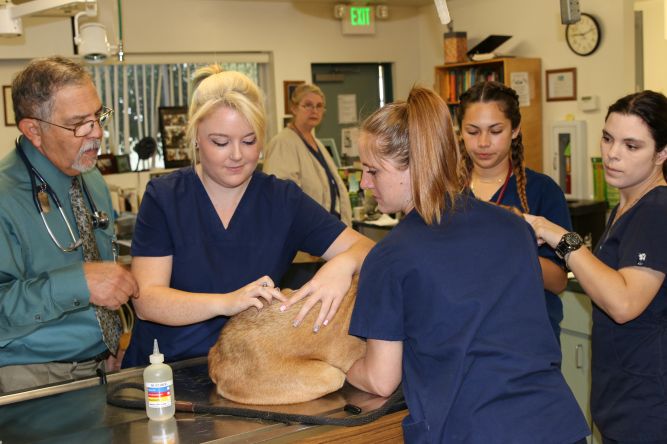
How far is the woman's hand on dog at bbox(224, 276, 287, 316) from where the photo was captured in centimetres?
177

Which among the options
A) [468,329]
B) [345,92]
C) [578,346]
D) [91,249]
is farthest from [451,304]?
[345,92]

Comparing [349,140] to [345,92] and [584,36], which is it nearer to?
[345,92]

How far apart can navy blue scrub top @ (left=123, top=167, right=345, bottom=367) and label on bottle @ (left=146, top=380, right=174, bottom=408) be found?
39 centimetres

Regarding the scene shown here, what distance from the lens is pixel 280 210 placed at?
2.09 m

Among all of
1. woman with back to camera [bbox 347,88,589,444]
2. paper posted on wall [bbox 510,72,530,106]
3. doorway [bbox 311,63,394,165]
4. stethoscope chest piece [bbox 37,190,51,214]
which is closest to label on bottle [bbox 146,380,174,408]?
woman with back to camera [bbox 347,88,589,444]

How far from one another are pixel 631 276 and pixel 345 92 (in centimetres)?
604

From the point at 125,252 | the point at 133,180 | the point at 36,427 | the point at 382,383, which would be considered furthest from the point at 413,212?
the point at 133,180

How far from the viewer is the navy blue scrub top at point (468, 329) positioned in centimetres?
147

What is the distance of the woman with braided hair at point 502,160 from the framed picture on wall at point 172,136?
479 centimetres

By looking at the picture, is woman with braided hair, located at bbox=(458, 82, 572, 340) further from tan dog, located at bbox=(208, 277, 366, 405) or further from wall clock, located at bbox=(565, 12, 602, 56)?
wall clock, located at bbox=(565, 12, 602, 56)

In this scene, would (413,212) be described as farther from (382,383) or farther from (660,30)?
(660,30)

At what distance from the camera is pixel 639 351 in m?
2.10

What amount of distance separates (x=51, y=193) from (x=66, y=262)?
0.20 m

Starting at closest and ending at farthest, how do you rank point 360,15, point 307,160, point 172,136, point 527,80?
point 307,160, point 527,80, point 172,136, point 360,15
